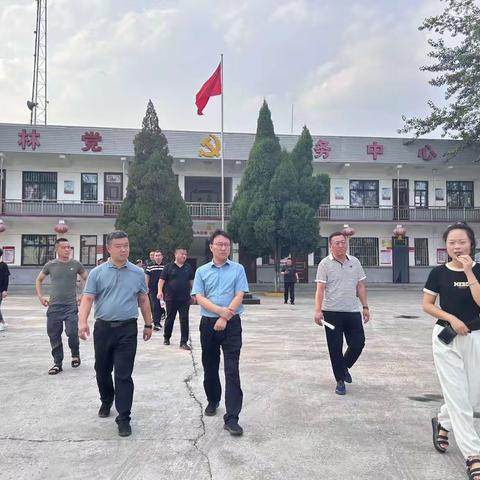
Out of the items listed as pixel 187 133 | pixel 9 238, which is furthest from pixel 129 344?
pixel 9 238

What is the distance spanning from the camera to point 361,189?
26281 millimetres

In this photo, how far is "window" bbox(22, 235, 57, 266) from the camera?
23.7 m

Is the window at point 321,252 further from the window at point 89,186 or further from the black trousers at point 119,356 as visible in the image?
the black trousers at point 119,356

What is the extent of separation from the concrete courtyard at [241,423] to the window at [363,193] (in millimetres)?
19513

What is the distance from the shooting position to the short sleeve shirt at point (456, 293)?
3262mm

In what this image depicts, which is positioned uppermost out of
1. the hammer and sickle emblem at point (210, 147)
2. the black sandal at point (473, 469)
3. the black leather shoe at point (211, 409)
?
the hammer and sickle emblem at point (210, 147)

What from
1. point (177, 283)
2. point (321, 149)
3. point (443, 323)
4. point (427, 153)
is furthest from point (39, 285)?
point (427, 153)

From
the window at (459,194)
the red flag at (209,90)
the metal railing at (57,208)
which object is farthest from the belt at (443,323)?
the window at (459,194)

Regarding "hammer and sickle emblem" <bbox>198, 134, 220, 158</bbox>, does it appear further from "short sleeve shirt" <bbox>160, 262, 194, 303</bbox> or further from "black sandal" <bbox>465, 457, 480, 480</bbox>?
"black sandal" <bbox>465, 457, 480, 480</bbox>

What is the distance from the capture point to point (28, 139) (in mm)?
22672

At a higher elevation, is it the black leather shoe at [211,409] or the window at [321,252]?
the window at [321,252]

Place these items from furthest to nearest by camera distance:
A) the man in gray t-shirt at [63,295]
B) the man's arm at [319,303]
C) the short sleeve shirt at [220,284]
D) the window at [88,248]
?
the window at [88,248]
the man in gray t-shirt at [63,295]
the man's arm at [319,303]
the short sleeve shirt at [220,284]

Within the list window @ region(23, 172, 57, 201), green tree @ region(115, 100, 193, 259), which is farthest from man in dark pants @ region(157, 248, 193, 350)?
window @ region(23, 172, 57, 201)

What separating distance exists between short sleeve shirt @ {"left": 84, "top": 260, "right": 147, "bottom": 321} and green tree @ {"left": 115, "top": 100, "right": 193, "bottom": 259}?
15.2 m
